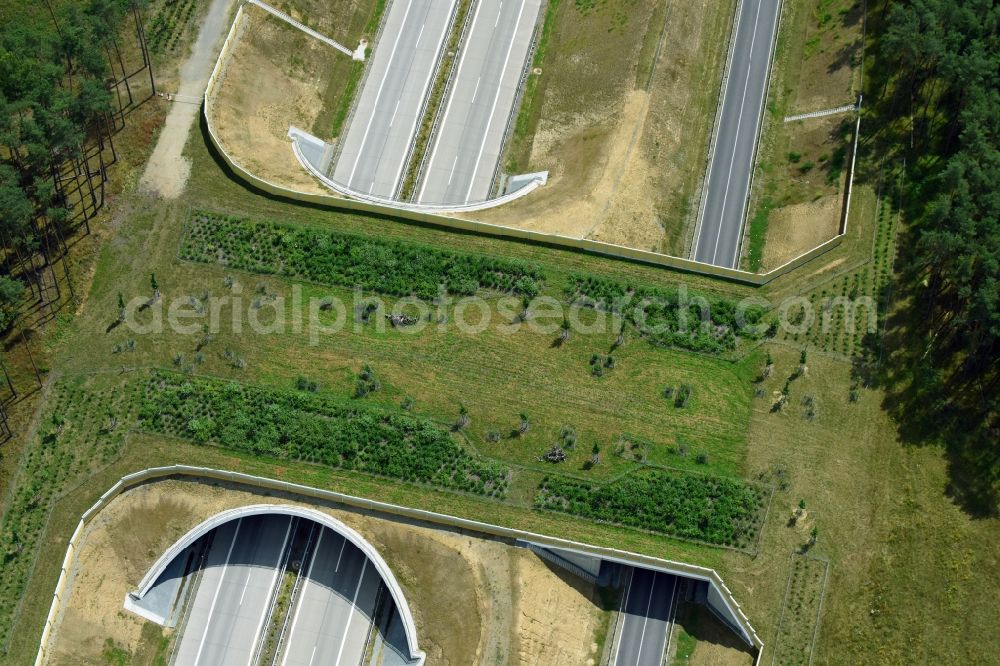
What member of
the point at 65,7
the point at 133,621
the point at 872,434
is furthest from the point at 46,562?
the point at 872,434

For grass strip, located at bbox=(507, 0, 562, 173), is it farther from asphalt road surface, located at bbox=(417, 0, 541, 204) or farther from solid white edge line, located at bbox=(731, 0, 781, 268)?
solid white edge line, located at bbox=(731, 0, 781, 268)

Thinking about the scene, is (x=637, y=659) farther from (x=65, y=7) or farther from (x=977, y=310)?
(x=65, y=7)

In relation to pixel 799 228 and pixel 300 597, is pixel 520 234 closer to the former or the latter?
pixel 799 228

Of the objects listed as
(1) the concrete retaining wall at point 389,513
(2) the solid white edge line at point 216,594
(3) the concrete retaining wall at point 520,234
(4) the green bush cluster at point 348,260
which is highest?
(3) the concrete retaining wall at point 520,234

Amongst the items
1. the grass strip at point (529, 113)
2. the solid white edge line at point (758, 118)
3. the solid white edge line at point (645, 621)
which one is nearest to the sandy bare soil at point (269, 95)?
the grass strip at point (529, 113)

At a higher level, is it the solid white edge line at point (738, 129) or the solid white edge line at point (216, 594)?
the solid white edge line at point (738, 129)

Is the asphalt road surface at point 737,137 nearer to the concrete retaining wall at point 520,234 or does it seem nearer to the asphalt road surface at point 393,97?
the concrete retaining wall at point 520,234

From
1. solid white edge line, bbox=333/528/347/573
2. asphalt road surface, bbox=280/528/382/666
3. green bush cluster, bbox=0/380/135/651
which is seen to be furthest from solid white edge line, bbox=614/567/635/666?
green bush cluster, bbox=0/380/135/651
